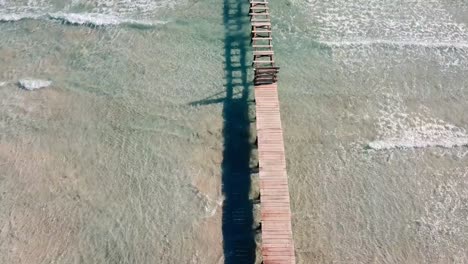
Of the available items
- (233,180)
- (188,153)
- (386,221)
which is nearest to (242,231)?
(233,180)

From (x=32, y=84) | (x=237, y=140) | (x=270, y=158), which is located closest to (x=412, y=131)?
(x=270, y=158)

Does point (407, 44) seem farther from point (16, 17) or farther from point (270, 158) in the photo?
point (16, 17)

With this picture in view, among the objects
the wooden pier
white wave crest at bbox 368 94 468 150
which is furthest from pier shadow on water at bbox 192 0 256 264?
white wave crest at bbox 368 94 468 150

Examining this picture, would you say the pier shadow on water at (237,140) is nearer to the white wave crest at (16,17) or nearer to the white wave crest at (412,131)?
the white wave crest at (412,131)

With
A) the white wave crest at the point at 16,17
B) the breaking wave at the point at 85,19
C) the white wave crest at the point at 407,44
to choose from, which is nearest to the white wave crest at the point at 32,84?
the breaking wave at the point at 85,19

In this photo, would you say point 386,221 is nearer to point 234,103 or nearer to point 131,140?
point 234,103
